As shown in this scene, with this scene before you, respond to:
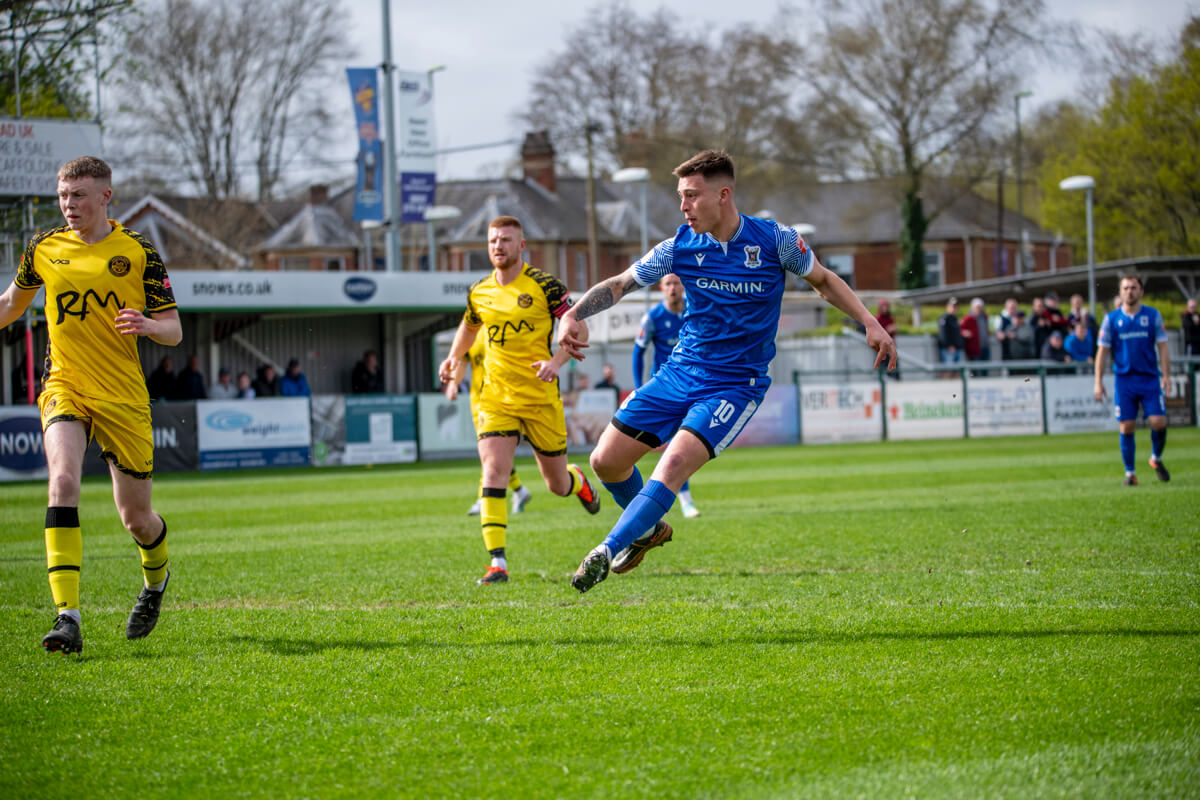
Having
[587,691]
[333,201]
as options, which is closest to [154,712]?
[587,691]

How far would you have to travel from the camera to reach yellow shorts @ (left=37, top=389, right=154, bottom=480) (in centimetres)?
579

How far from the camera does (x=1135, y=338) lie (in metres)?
13.6

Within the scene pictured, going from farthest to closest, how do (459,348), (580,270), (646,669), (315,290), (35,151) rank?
1. (580,270)
2. (315,290)
3. (35,151)
4. (459,348)
5. (646,669)

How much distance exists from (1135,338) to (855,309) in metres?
9.19

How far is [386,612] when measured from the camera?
6613 millimetres

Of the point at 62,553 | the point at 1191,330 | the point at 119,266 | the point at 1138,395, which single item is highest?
the point at 1191,330

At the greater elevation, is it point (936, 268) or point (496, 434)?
point (936, 268)

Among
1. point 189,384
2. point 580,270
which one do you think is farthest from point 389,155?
point 580,270

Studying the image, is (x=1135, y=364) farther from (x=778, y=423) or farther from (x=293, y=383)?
(x=293, y=383)

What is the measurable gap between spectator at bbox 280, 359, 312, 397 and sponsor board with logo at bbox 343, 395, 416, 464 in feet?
3.75

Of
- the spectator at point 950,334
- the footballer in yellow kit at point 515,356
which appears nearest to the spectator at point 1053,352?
the spectator at point 950,334

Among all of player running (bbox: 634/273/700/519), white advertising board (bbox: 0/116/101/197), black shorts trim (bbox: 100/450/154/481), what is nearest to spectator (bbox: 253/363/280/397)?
white advertising board (bbox: 0/116/101/197)

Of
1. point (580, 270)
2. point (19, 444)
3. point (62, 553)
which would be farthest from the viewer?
point (580, 270)

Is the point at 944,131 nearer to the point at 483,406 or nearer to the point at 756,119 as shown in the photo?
the point at 756,119
